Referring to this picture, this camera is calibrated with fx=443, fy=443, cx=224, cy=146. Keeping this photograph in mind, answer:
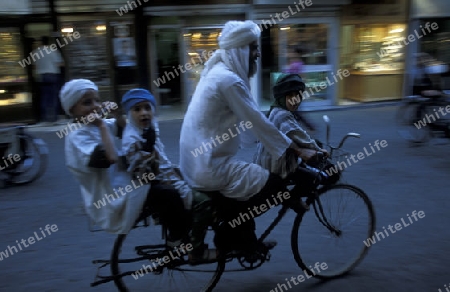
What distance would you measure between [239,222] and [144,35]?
8.82 meters

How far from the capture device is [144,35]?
11094 mm

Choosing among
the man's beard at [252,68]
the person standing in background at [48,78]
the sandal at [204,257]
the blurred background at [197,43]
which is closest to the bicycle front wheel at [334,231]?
the sandal at [204,257]

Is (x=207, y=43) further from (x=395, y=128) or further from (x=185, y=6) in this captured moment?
(x=395, y=128)

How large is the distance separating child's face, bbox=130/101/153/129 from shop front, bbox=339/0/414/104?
10.3 metres

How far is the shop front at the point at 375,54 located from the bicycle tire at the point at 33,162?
8.65m

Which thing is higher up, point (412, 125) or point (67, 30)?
point (67, 30)

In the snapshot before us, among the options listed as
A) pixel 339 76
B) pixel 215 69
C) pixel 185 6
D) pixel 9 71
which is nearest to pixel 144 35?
pixel 185 6

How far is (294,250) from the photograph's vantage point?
3477 millimetres

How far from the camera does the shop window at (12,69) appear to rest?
400 inches

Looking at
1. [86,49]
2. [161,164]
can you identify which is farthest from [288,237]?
[86,49]

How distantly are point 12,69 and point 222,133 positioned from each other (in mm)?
8994

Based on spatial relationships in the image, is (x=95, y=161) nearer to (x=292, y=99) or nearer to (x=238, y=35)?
(x=238, y=35)

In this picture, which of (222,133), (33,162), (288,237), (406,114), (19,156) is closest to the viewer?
(222,133)

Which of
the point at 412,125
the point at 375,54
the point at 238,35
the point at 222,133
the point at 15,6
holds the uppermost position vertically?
the point at 15,6
